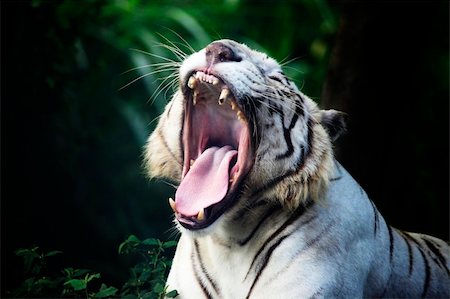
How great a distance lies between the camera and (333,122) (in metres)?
3.86

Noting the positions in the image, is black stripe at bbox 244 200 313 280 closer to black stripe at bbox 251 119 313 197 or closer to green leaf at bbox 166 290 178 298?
black stripe at bbox 251 119 313 197

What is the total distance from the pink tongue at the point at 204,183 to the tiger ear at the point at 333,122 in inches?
16.2

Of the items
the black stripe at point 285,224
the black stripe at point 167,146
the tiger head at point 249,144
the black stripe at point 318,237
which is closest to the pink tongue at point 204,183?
the tiger head at point 249,144

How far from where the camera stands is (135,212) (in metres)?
8.28

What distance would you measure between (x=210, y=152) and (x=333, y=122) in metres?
0.54

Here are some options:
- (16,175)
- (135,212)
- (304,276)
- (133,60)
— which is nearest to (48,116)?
(16,175)

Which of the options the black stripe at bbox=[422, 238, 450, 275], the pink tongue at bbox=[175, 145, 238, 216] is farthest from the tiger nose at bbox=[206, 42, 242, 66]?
the black stripe at bbox=[422, 238, 450, 275]

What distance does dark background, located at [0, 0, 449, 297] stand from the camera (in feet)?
19.4

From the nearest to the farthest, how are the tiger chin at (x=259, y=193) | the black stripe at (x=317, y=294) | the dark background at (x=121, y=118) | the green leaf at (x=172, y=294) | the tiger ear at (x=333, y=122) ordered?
1. the black stripe at (x=317, y=294)
2. the tiger chin at (x=259, y=193)
3. the green leaf at (x=172, y=294)
4. the tiger ear at (x=333, y=122)
5. the dark background at (x=121, y=118)

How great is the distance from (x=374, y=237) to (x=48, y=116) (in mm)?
3654

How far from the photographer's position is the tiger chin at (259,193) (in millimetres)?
3559

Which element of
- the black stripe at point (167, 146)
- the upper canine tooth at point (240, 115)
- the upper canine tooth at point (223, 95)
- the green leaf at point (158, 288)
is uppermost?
the upper canine tooth at point (223, 95)

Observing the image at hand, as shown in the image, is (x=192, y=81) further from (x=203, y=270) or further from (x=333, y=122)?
(x=203, y=270)

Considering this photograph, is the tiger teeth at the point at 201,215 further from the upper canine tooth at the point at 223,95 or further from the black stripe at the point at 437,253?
the black stripe at the point at 437,253
